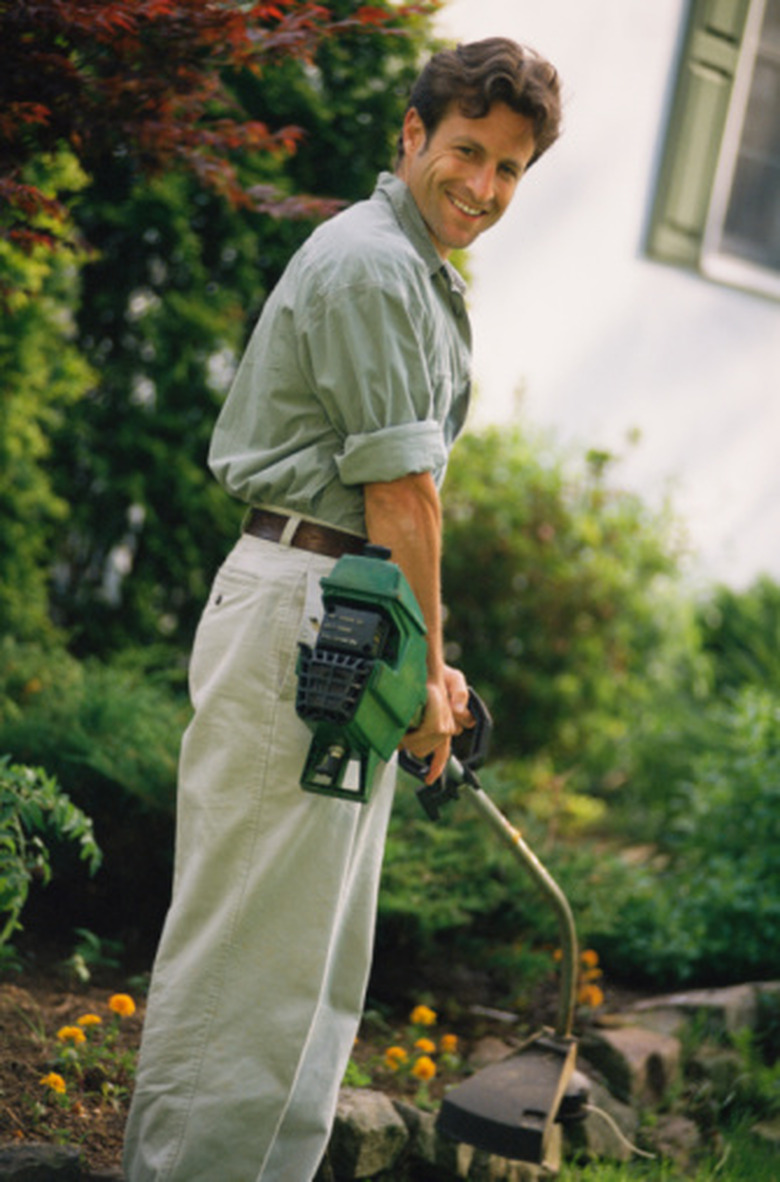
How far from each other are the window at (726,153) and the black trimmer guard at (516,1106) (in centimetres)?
441

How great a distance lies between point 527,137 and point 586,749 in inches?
146

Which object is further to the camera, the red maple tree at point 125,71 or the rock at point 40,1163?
the red maple tree at point 125,71

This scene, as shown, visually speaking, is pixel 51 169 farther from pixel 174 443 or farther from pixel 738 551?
pixel 738 551

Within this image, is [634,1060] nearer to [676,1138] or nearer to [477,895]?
[676,1138]

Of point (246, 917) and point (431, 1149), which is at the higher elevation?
point (246, 917)

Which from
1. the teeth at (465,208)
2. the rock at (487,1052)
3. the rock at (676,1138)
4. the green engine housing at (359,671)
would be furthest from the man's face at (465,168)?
the rock at (676,1138)

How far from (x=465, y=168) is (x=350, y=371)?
0.40 metres

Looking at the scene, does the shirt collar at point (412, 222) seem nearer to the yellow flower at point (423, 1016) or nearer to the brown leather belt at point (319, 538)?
the brown leather belt at point (319, 538)

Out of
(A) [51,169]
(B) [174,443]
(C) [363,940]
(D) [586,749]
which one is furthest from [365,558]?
(D) [586,749]

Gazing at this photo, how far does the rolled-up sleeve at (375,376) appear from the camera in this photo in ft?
6.18

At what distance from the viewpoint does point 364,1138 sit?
2.44 metres

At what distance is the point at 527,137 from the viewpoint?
208 centimetres

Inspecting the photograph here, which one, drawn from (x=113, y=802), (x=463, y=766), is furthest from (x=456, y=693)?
(x=113, y=802)

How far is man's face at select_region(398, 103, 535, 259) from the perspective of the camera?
6.70 feet
